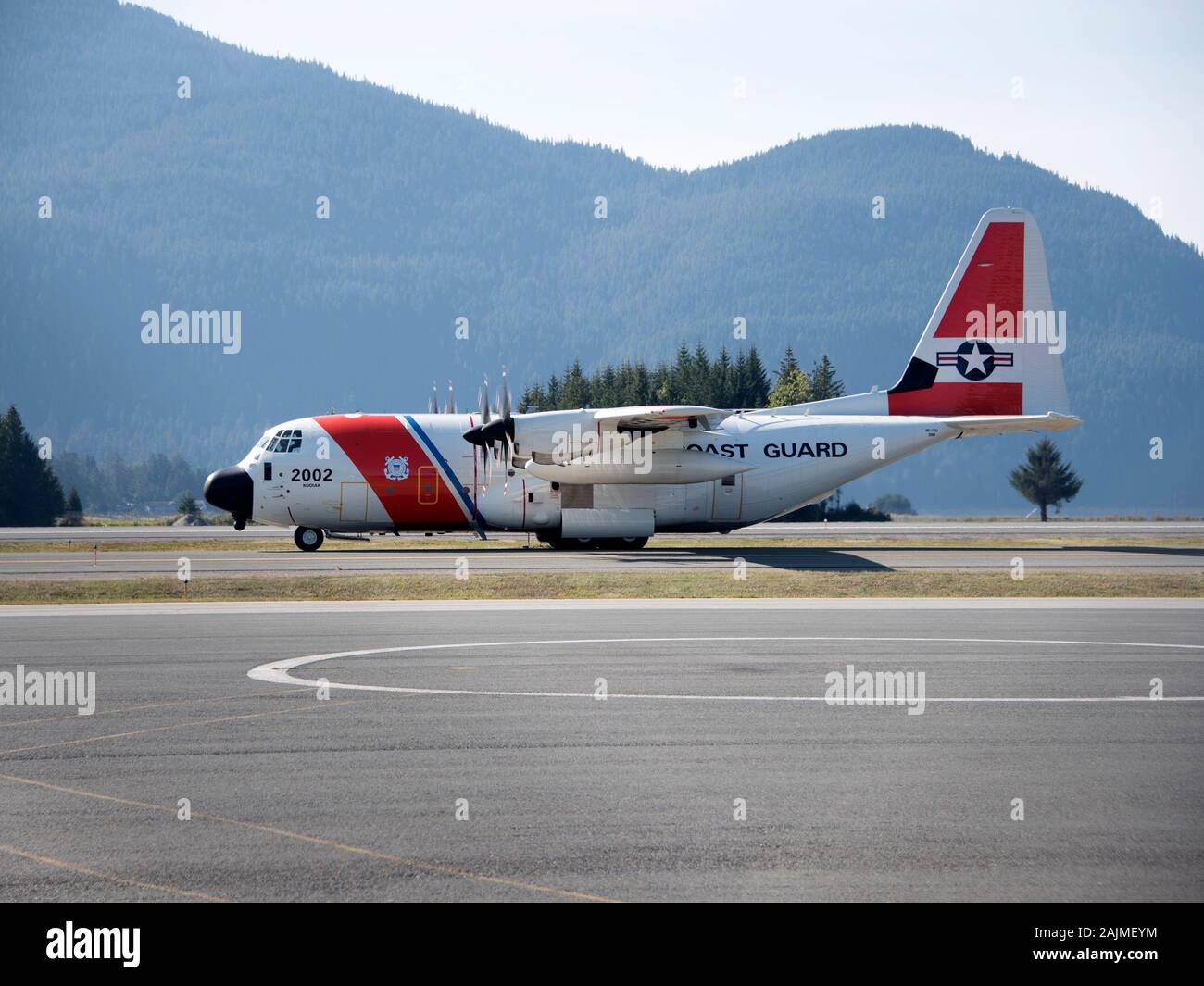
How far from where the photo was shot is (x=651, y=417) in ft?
126

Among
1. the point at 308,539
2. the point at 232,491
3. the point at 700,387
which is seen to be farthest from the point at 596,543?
the point at 700,387

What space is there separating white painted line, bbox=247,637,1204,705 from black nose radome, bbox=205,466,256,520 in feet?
76.8

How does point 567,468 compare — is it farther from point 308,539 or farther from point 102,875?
point 102,875

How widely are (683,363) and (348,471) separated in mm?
80236

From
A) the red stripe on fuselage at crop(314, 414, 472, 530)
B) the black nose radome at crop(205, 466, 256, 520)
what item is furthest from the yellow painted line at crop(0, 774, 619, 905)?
the black nose radome at crop(205, 466, 256, 520)

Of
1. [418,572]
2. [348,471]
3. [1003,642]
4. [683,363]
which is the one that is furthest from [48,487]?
[1003,642]

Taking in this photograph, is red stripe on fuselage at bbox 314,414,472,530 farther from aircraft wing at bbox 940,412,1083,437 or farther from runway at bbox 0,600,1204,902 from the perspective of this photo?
runway at bbox 0,600,1204,902

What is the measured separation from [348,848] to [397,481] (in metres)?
32.7

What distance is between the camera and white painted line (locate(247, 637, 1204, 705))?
48.2 ft

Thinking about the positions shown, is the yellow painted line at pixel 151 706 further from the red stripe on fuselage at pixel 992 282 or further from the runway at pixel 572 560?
the red stripe on fuselage at pixel 992 282

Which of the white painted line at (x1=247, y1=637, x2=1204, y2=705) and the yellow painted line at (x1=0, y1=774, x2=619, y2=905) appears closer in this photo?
the yellow painted line at (x1=0, y1=774, x2=619, y2=905)
